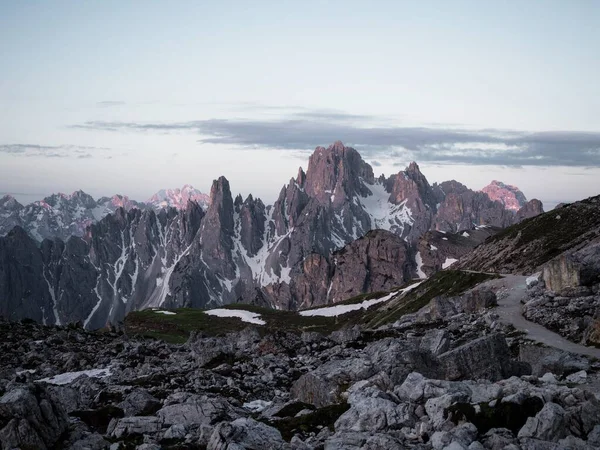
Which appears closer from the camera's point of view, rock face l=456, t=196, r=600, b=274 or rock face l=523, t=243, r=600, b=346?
rock face l=523, t=243, r=600, b=346

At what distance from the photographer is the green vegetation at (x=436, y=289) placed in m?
94.4

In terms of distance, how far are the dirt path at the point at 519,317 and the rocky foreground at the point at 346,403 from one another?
2.04 meters

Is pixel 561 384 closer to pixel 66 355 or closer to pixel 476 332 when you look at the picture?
pixel 476 332

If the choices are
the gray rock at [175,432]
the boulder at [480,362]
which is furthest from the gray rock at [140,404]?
the boulder at [480,362]

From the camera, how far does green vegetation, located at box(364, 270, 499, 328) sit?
310ft

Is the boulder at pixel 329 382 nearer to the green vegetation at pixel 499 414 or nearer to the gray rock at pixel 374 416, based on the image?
the gray rock at pixel 374 416

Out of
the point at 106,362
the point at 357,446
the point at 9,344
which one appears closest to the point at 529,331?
the point at 357,446

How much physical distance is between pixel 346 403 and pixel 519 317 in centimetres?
3108

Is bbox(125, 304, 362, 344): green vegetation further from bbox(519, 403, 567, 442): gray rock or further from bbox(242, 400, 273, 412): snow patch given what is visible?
bbox(519, 403, 567, 442): gray rock

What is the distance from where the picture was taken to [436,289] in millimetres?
107625

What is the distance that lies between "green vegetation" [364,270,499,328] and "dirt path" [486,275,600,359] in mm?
8009

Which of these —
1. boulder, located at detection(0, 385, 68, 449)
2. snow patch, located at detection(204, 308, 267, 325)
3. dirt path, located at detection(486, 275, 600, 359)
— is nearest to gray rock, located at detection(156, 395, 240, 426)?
boulder, located at detection(0, 385, 68, 449)

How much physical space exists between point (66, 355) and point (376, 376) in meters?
45.2

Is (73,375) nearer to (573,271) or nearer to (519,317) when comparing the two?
(519,317)
